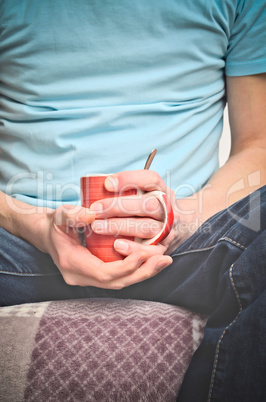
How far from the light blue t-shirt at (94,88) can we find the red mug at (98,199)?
31cm

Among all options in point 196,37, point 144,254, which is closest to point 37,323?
point 144,254

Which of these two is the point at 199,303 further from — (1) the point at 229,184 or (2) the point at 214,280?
(1) the point at 229,184

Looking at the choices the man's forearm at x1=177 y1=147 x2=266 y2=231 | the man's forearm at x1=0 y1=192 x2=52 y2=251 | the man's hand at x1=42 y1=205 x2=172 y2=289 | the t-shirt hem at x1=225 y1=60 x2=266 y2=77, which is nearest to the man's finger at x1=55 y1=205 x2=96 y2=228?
Answer: the man's hand at x1=42 y1=205 x2=172 y2=289

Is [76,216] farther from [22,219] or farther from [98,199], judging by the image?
[22,219]

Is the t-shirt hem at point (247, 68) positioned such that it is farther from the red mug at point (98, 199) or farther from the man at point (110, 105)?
the red mug at point (98, 199)

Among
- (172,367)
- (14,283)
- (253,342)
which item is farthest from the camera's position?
(14,283)

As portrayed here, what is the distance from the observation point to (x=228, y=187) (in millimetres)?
1069

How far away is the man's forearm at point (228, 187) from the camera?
36.9 inches

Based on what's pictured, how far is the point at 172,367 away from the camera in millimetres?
655

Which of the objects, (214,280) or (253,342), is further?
(214,280)

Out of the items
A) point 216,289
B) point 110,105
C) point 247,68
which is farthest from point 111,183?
point 247,68

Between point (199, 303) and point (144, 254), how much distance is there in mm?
184

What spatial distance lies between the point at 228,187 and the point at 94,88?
52 centimetres

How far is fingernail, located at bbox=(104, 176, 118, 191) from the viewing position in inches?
26.6
